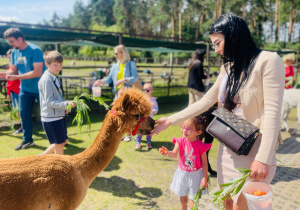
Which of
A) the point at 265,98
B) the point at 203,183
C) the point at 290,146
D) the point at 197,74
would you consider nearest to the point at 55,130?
the point at 203,183

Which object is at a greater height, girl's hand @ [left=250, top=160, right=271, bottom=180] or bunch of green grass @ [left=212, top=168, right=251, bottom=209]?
girl's hand @ [left=250, top=160, right=271, bottom=180]

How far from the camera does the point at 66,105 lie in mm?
3133

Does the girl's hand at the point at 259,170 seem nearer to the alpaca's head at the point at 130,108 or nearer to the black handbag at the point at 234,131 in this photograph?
the black handbag at the point at 234,131

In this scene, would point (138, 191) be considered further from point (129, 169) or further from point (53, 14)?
point (53, 14)

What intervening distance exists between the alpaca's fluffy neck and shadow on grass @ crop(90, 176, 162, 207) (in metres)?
1.38

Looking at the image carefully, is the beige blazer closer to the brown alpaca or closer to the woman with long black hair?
the woman with long black hair

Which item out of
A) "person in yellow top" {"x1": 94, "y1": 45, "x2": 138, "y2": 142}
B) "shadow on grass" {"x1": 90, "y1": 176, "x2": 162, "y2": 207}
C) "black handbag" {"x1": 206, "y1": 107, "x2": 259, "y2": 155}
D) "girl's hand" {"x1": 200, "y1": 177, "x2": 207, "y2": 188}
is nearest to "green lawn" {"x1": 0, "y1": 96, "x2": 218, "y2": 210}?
"shadow on grass" {"x1": 90, "y1": 176, "x2": 162, "y2": 207}

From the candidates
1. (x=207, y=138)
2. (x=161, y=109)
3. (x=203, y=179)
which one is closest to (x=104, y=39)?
(x=161, y=109)

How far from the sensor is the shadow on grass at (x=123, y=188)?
3273mm

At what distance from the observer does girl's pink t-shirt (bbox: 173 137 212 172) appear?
8.35 ft

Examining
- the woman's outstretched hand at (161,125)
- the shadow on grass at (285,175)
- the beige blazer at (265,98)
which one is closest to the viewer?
the beige blazer at (265,98)

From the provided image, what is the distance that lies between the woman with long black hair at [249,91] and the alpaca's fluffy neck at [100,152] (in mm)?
939

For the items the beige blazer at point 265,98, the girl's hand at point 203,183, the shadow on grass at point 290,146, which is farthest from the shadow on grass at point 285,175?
the beige blazer at point 265,98

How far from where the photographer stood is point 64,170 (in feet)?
6.01
